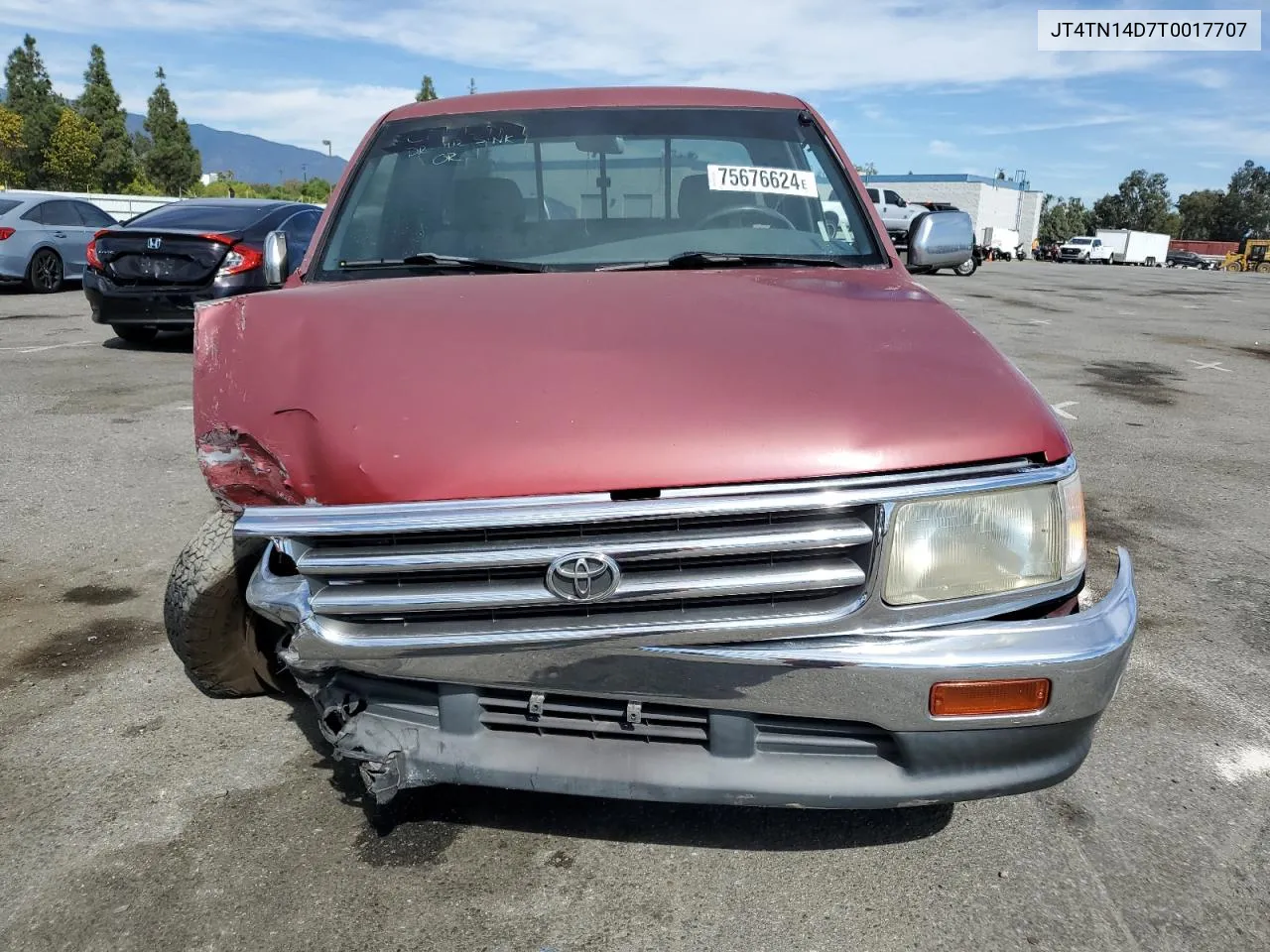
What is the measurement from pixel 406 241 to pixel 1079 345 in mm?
10716

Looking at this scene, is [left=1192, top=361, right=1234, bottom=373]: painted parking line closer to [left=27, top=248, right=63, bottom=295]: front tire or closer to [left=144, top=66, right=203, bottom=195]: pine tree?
[left=27, top=248, right=63, bottom=295]: front tire

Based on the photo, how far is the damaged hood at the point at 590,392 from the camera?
1.87m

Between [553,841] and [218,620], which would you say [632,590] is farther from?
[218,620]

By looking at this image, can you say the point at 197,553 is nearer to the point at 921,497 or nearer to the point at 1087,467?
the point at 921,497

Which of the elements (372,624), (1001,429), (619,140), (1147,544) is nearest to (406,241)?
(619,140)

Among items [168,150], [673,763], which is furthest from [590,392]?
[168,150]

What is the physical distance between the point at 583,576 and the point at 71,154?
54236 mm

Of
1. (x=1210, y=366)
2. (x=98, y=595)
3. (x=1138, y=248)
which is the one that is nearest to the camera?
(x=98, y=595)

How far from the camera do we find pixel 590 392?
1.98 metres

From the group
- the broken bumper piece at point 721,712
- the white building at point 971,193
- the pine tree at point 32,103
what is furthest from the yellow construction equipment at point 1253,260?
the broken bumper piece at point 721,712

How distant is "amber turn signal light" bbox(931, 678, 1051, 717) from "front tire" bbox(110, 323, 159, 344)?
32.1ft

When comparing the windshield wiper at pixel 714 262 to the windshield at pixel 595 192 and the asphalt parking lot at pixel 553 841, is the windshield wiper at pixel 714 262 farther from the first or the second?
the asphalt parking lot at pixel 553 841

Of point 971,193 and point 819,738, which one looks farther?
point 971,193

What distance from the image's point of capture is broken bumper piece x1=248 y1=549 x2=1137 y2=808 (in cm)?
186
